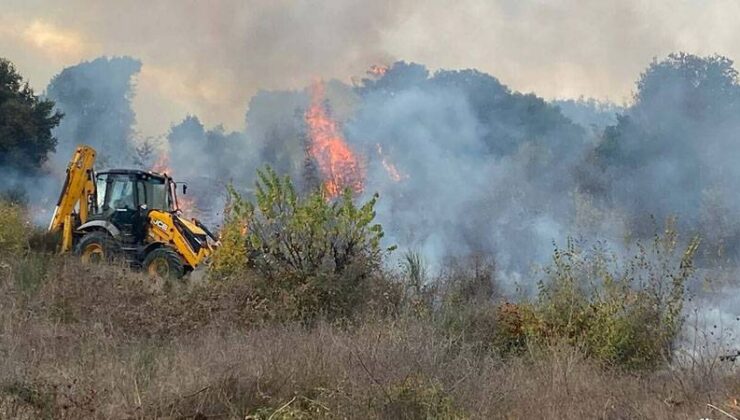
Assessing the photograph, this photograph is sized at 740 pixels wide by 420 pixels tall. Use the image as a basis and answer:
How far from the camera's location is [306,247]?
30.4ft

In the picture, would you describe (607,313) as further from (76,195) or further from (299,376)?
(76,195)

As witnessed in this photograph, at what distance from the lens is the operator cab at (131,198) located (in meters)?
15.2

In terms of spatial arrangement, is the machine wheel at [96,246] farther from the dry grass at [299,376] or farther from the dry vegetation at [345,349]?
the dry grass at [299,376]

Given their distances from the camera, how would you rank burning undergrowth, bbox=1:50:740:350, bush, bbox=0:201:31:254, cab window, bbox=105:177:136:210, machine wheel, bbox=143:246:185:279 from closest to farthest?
bush, bbox=0:201:31:254
machine wheel, bbox=143:246:185:279
cab window, bbox=105:177:136:210
burning undergrowth, bbox=1:50:740:350

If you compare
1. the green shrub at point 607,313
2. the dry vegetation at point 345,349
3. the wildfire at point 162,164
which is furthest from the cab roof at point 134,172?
the wildfire at point 162,164

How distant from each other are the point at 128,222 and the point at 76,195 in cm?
167

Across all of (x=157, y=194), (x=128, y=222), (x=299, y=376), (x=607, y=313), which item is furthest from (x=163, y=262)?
(x=299, y=376)

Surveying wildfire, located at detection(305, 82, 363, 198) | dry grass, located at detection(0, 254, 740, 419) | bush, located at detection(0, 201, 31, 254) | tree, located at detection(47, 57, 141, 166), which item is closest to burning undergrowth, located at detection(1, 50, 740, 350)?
wildfire, located at detection(305, 82, 363, 198)

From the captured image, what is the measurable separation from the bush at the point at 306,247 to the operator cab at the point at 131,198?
20.6 ft

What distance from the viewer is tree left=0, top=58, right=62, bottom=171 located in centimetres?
2770

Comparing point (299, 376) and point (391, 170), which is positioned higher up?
point (391, 170)

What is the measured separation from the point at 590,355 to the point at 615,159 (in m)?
22.1

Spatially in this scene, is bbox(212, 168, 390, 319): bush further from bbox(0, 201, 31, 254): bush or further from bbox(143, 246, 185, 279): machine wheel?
bbox(0, 201, 31, 254): bush

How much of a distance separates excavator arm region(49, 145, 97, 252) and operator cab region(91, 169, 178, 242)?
207 millimetres
